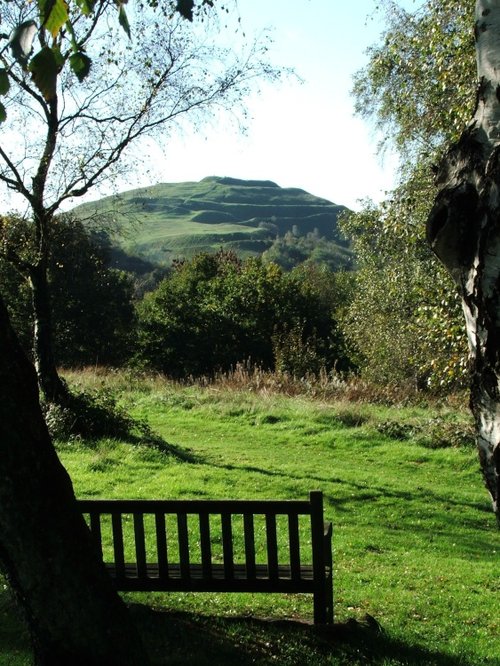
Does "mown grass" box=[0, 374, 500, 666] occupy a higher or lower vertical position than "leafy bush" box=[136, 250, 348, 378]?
lower

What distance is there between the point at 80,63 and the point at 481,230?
1.95 metres

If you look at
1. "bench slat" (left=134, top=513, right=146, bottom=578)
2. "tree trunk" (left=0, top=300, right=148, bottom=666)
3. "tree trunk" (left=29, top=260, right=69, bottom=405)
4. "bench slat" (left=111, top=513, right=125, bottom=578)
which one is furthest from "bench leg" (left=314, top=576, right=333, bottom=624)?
"tree trunk" (left=29, top=260, right=69, bottom=405)

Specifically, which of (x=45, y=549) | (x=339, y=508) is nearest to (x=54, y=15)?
(x=45, y=549)

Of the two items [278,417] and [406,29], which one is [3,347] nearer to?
[278,417]

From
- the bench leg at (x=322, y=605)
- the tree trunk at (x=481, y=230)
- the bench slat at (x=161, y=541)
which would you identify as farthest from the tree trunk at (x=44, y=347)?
the tree trunk at (x=481, y=230)

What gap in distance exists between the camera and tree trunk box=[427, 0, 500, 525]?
222cm

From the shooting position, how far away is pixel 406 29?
1605 cm

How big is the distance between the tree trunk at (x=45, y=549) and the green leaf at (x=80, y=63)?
1.20 metres

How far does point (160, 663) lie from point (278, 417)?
1209 cm

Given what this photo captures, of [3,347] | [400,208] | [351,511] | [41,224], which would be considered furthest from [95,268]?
[3,347]

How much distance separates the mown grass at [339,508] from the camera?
548 centimetres

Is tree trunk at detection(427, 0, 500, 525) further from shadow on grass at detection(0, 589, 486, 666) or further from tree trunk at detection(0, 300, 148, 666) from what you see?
shadow on grass at detection(0, 589, 486, 666)

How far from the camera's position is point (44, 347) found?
50.2 ft

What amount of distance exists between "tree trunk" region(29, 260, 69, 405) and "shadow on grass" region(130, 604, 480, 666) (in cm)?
963
